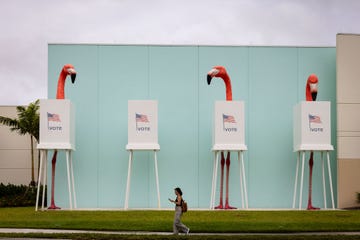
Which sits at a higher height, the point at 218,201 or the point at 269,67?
the point at 269,67

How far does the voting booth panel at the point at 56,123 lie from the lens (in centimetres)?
2514

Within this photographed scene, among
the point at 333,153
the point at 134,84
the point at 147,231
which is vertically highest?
the point at 134,84

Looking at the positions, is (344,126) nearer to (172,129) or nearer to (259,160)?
(259,160)

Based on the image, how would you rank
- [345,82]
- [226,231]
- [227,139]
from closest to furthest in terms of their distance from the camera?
1. [226,231]
2. [227,139]
3. [345,82]

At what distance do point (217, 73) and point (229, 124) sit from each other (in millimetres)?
1836

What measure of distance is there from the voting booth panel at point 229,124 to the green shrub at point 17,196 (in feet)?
30.8

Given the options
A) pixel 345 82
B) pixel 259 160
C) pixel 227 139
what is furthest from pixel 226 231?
pixel 345 82

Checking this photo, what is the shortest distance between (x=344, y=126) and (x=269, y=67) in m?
3.45

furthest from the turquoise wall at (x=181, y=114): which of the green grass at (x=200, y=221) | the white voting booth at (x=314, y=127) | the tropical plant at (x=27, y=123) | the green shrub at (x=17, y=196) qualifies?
the tropical plant at (x=27, y=123)

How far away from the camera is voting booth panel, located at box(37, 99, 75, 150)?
25141 mm

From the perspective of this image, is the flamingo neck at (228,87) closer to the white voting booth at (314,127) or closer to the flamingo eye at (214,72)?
the flamingo eye at (214,72)

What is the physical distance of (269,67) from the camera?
27.7 m

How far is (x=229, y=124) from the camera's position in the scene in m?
25.4

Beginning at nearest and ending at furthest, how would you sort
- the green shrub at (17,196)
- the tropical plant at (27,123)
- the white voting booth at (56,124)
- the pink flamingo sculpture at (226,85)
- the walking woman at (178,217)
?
the walking woman at (178,217), the white voting booth at (56,124), the pink flamingo sculpture at (226,85), the green shrub at (17,196), the tropical plant at (27,123)
